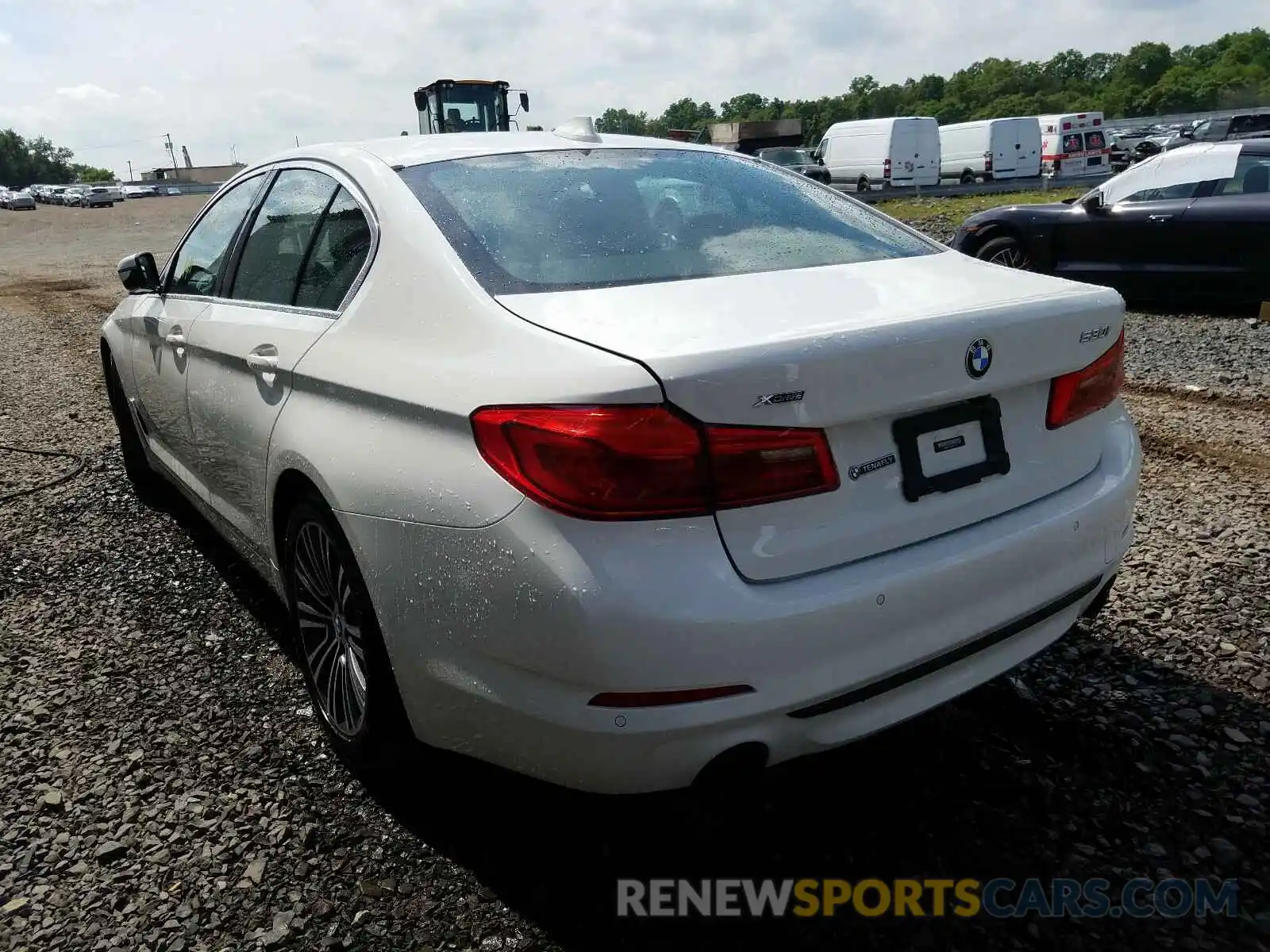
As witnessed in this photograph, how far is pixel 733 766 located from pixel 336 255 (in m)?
1.71

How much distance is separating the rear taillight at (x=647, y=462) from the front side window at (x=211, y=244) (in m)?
2.21

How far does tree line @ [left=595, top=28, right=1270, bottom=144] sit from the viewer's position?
88.2 m

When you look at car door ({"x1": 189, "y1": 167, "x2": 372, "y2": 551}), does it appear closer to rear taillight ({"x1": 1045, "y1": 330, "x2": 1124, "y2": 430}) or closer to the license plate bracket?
the license plate bracket

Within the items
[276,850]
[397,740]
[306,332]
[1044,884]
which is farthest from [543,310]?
[1044,884]

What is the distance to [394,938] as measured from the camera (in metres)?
2.11

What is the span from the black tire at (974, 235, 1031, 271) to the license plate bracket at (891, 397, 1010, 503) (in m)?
7.78

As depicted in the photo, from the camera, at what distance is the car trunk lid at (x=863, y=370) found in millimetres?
1818

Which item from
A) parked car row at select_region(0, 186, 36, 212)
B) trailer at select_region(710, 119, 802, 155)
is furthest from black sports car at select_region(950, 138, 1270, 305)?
parked car row at select_region(0, 186, 36, 212)

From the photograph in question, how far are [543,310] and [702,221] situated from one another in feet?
2.48

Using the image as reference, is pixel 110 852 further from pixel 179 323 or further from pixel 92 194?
pixel 92 194

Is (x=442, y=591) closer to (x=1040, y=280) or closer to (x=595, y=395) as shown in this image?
(x=595, y=395)

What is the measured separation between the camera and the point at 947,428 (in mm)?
2037

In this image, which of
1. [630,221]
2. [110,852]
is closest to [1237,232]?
[630,221]

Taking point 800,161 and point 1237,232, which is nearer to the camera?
point 1237,232
